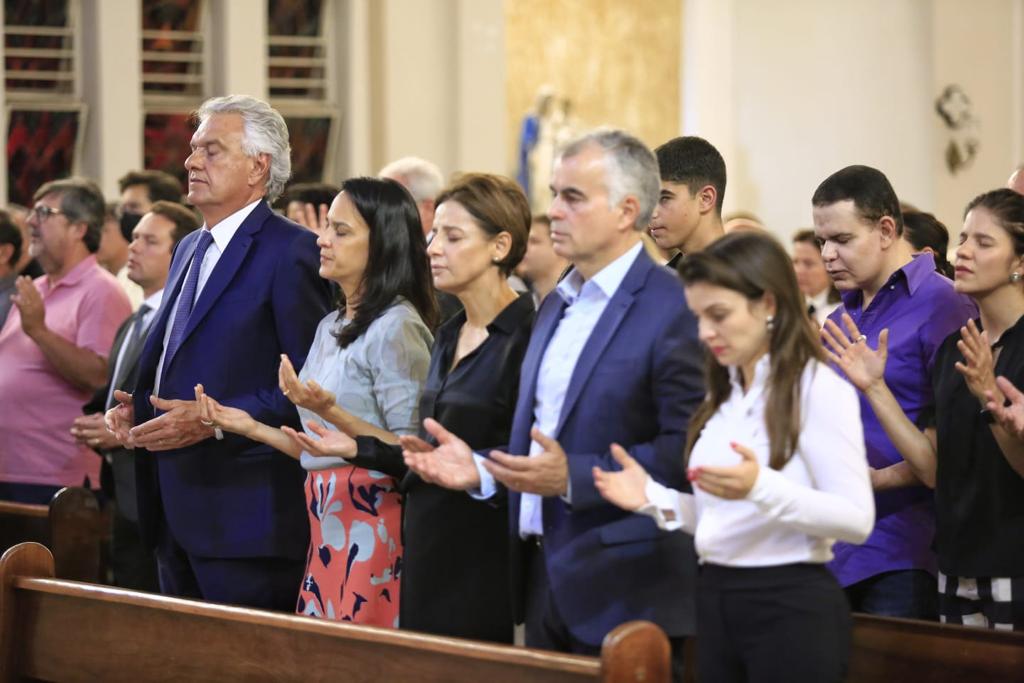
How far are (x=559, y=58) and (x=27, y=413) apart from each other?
6.97m

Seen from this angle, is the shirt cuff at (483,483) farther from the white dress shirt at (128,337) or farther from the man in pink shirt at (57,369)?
the man in pink shirt at (57,369)

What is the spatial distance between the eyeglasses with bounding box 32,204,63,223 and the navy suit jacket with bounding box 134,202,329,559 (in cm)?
194

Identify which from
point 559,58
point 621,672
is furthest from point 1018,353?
point 559,58

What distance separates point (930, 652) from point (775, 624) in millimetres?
673

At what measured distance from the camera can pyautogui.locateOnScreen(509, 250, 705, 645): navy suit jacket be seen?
298cm

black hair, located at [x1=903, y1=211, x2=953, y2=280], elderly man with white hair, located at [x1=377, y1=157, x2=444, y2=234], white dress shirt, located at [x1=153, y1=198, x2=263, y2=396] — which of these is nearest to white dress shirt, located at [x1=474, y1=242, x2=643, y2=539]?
white dress shirt, located at [x1=153, y1=198, x2=263, y2=396]

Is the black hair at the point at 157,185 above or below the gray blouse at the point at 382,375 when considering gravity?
above

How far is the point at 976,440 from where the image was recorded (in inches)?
140

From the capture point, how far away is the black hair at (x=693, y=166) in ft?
13.4

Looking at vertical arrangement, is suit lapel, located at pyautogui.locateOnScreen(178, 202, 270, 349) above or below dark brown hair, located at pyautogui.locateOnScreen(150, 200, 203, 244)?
below

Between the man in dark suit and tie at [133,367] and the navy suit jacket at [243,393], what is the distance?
111 cm

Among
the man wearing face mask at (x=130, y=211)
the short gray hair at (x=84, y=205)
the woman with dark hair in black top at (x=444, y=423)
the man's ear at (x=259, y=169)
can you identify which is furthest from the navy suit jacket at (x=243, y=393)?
the man wearing face mask at (x=130, y=211)

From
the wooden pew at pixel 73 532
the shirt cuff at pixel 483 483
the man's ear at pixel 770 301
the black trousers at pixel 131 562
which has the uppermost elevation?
the man's ear at pixel 770 301

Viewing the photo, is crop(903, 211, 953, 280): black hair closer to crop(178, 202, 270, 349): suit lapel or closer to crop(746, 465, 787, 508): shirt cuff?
crop(178, 202, 270, 349): suit lapel
